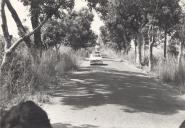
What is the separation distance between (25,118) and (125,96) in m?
13.8

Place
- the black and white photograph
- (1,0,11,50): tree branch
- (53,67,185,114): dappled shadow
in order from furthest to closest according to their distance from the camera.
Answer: (1,0,11,50): tree branch < (53,67,185,114): dappled shadow < the black and white photograph

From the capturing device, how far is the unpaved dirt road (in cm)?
1130

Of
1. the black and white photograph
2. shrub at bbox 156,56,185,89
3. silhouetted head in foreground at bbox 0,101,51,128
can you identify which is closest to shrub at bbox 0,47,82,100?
the black and white photograph

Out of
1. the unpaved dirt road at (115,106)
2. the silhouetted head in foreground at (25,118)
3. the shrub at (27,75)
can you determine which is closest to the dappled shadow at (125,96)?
the unpaved dirt road at (115,106)

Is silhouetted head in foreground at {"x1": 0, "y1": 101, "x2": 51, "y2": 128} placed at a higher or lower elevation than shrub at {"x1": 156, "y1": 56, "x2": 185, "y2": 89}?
higher

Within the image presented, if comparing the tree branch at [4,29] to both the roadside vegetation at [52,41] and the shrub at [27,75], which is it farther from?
the shrub at [27,75]

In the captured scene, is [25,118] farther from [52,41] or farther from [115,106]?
[52,41]

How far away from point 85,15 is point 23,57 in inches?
1820

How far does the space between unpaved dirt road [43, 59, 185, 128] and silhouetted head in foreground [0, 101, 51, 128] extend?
7.94 metres

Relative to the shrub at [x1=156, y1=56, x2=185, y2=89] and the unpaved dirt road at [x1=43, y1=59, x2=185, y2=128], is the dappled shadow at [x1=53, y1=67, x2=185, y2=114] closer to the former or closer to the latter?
the unpaved dirt road at [x1=43, y1=59, x2=185, y2=128]

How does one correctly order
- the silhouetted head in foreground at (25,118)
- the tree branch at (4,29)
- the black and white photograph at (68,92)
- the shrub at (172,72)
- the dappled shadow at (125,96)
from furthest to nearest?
the shrub at (172,72) → the tree branch at (4,29) → the dappled shadow at (125,96) → the black and white photograph at (68,92) → the silhouetted head in foreground at (25,118)

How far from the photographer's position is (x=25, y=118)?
2527mm

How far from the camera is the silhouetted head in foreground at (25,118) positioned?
251cm

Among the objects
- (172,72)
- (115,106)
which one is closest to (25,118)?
(115,106)
